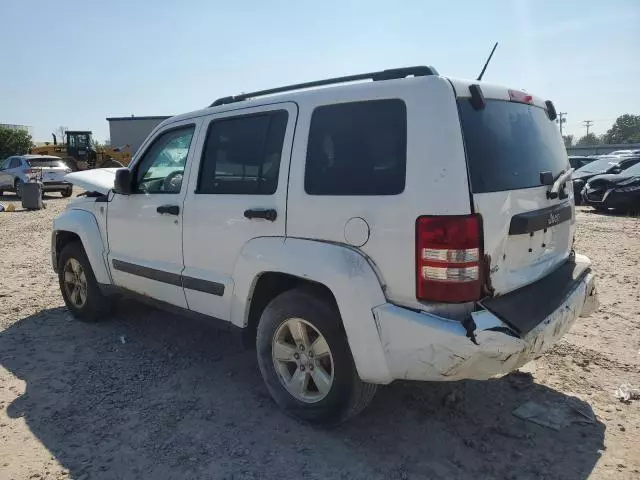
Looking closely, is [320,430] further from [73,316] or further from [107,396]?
[73,316]

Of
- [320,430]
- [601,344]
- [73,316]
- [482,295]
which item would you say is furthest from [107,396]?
[601,344]

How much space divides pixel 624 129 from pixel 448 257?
10849cm

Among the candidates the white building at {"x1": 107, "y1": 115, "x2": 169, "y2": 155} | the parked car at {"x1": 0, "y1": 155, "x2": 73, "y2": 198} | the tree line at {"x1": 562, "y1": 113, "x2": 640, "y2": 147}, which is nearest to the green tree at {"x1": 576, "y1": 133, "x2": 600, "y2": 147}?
the tree line at {"x1": 562, "y1": 113, "x2": 640, "y2": 147}

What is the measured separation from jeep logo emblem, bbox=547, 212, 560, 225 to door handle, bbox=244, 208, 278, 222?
5.54 ft

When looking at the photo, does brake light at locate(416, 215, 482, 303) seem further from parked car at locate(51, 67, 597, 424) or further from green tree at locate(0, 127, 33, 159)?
green tree at locate(0, 127, 33, 159)

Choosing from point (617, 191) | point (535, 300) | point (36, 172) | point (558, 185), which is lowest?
point (535, 300)

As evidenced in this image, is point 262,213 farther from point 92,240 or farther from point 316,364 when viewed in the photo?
point 92,240

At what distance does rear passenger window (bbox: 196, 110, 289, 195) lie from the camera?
3.24 m

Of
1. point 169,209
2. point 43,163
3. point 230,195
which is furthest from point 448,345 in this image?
point 43,163

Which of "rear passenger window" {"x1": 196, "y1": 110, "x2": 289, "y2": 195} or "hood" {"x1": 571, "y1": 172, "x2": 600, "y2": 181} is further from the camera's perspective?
"hood" {"x1": 571, "y1": 172, "x2": 600, "y2": 181}

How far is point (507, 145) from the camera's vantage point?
112 inches

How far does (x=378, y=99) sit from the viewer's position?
277 centimetres

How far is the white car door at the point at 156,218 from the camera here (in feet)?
12.8

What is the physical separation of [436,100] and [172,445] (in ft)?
8.10
